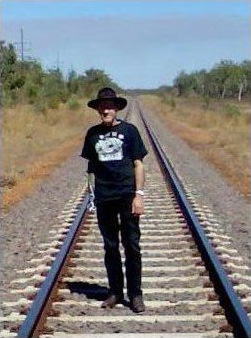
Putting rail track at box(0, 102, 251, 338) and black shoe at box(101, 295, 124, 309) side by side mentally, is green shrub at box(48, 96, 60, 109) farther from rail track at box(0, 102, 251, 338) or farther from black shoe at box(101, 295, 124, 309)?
black shoe at box(101, 295, 124, 309)

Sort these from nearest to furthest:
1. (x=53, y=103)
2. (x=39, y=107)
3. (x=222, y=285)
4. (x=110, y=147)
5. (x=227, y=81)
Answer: (x=110, y=147)
(x=222, y=285)
(x=39, y=107)
(x=53, y=103)
(x=227, y=81)

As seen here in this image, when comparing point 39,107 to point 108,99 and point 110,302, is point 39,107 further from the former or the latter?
point 108,99

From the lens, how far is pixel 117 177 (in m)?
6.86

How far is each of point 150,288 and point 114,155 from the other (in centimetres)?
138

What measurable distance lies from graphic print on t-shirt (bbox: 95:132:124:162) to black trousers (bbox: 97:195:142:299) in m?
0.34

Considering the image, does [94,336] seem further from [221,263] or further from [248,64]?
[248,64]

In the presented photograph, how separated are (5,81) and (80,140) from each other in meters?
17.2

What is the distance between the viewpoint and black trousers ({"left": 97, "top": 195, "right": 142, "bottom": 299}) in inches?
274

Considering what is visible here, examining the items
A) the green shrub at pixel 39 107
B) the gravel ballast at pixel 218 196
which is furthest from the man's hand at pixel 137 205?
the green shrub at pixel 39 107

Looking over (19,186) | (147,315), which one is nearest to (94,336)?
(147,315)

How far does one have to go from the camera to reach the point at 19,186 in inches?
688

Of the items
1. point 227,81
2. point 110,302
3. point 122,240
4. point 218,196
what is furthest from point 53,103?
point 227,81

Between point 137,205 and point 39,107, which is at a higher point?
point 137,205

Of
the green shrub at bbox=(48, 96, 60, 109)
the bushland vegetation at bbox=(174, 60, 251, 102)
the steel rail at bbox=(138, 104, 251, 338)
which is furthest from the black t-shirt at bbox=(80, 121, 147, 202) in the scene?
the bushland vegetation at bbox=(174, 60, 251, 102)
